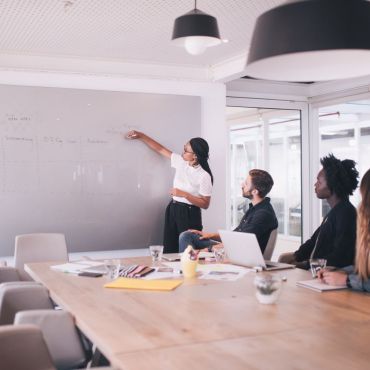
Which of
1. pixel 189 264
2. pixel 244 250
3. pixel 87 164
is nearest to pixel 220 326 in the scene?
pixel 189 264

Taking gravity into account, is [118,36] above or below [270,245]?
above

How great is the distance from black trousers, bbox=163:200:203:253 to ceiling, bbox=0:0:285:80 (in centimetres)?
142

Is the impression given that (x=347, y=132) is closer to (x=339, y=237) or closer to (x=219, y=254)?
(x=339, y=237)

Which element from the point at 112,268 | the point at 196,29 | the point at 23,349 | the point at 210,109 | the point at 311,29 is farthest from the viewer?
the point at 210,109

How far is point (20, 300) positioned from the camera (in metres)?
2.77

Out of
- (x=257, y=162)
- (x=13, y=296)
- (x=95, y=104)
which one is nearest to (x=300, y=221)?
(x=257, y=162)

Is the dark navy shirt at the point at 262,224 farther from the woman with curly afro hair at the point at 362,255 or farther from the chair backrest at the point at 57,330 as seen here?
the chair backrest at the point at 57,330

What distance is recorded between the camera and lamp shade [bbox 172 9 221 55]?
10.5ft

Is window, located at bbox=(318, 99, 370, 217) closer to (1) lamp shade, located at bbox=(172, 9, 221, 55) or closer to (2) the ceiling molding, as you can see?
(2) the ceiling molding

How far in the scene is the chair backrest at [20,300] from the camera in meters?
2.74

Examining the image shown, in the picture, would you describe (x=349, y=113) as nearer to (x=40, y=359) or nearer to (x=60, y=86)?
(x=60, y=86)

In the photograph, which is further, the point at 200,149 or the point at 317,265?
the point at 200,149

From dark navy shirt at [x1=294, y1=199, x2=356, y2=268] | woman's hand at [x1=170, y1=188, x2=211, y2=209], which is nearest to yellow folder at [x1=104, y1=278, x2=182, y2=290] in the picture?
dark navy shirt at [x1=294, y1=199, x2=356, y2=268]

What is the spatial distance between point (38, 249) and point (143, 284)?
6.14 ft
